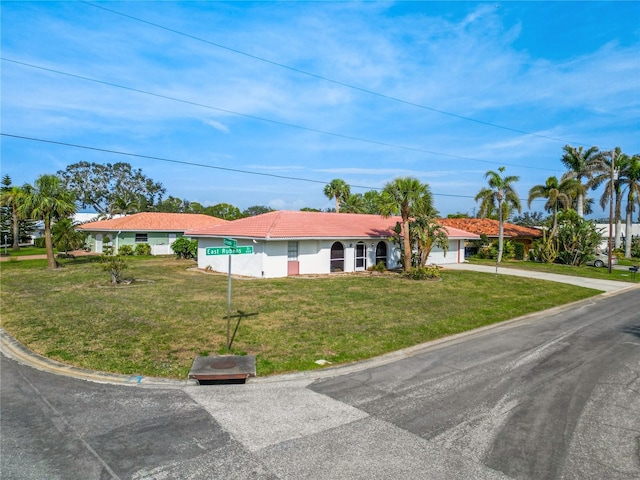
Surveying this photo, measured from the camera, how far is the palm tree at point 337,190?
4944 cm

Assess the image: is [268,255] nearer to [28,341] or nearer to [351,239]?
[351,239]

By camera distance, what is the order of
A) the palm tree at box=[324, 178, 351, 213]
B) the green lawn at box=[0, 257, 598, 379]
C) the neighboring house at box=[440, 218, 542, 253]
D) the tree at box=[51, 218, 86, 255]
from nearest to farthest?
1. the green lawn at box=[0, 257, 598, 379]
2. the tree at box=[51, 218, 86, 255]
3. the neighboring house at box=[440, 218, 542, 253]
4. the palm tree at box=[324, 178, 351, 213]

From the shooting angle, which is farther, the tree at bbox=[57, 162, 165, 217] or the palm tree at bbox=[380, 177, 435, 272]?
the tree at bbox=[57, 162, 165, 217]

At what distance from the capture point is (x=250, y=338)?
32.9 ft

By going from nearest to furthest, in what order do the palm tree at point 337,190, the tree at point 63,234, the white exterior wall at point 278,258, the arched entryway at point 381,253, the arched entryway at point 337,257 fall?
the white exterior wall at point 278,258 < the arched entryway at point 337,257 < the arched entryway at point 381,253 < the tree at point 63,234 < the palm tree at point 337,190

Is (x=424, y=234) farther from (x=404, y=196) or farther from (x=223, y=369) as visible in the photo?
(x=223, y=369)

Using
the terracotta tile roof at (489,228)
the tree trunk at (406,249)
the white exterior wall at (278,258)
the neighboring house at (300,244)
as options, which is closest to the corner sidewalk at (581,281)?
the tree trunk at (406,249)

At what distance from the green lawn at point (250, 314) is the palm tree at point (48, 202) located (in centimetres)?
393

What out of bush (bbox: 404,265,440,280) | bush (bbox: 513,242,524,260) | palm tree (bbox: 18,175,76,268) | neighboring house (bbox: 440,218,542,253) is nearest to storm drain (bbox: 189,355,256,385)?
bush (bbox: 404,265,440,280)

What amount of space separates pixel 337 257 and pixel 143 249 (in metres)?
22.8

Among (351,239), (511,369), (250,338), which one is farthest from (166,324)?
(351,239)

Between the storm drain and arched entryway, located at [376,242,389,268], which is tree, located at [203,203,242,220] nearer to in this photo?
arched entryway, located at [376,242,389,268]

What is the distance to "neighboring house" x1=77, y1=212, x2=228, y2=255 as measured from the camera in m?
37.3

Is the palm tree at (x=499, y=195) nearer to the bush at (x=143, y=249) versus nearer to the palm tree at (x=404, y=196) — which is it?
the palm tree at (x=404, y=196)
